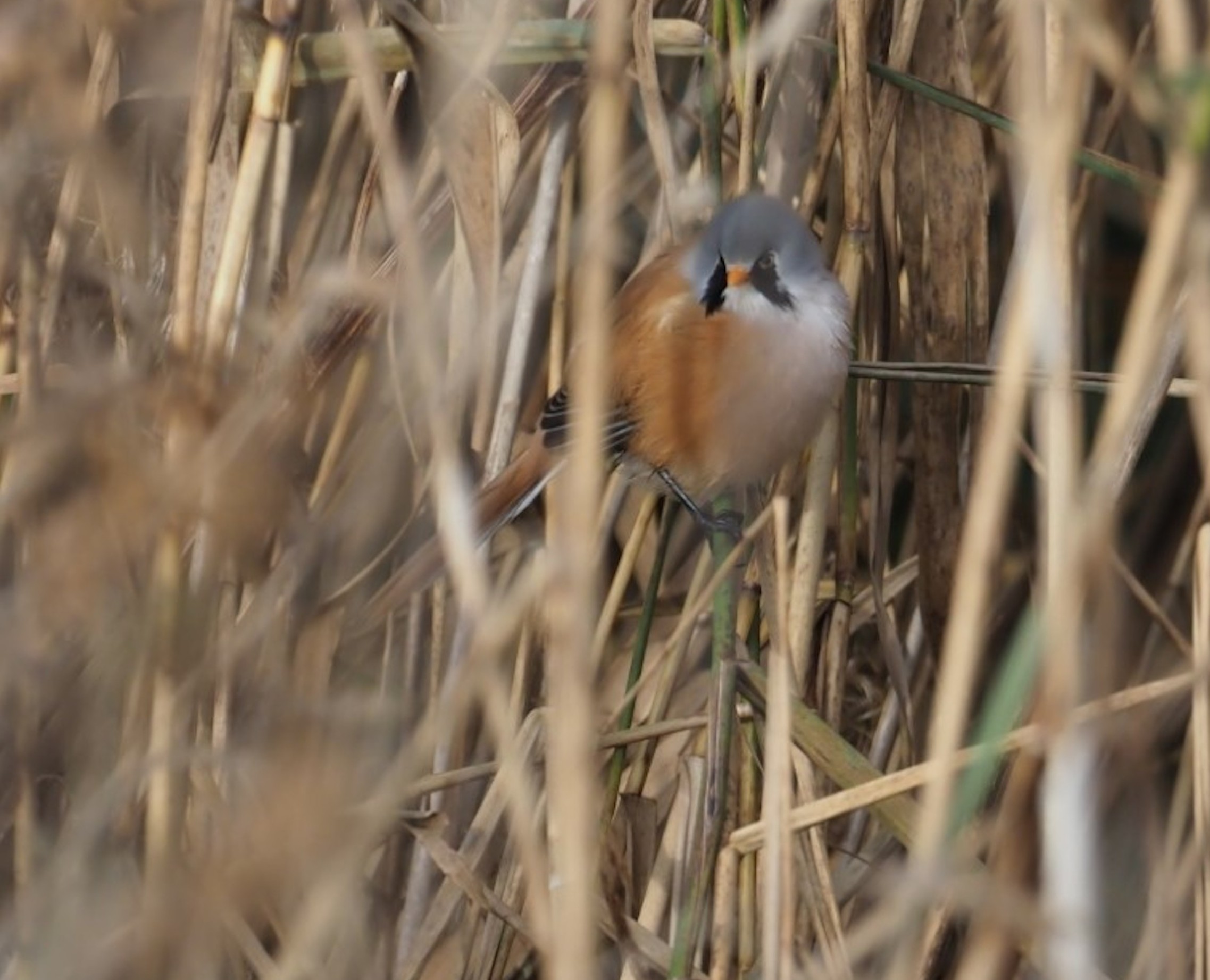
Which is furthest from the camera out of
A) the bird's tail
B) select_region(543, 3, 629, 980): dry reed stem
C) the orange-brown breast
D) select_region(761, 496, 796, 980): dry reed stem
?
the orange-brown breast

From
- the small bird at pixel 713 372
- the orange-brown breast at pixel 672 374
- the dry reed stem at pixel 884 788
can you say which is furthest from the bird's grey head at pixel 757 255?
the dry reed stem at pixel 884 788

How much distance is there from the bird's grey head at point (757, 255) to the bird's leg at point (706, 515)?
30cm

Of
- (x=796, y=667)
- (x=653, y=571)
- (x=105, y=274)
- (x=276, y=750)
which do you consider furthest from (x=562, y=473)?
(x=276, y=750)

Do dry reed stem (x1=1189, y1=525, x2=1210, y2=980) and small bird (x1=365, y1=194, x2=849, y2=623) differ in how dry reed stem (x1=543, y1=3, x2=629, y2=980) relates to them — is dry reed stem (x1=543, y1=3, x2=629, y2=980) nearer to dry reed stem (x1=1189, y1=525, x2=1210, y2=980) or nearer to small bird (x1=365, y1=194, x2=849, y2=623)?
dry reed stem (x1=1189, y1=525, x2=1210, y2=980)

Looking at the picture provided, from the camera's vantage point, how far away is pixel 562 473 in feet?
8.04

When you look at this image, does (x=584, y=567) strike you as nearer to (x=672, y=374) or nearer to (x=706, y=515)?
(x=706, y=515)

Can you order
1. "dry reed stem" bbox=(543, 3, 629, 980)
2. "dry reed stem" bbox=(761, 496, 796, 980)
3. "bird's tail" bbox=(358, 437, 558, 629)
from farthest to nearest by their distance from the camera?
1. "bird's tail" bbox=(358, 437, 558, 629)
2. "dry reed stem" bbox=(761, 496, 796, 980)
3. "dry reed stem" bbox=(543, 3, 629, 980)

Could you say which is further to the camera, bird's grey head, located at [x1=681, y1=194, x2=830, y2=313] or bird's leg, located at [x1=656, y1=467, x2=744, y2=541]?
bird's leg, located at [x1=656, y1=467, x2=744, y2=541]

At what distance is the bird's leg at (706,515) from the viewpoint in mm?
2480

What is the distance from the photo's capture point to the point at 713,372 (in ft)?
8.98

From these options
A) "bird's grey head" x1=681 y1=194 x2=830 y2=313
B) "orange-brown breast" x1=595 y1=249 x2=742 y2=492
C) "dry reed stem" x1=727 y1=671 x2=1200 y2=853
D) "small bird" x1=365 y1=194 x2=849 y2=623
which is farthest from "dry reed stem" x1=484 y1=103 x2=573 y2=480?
"dry reed stem" x1=727 y1=671 x2=1200 y2=853

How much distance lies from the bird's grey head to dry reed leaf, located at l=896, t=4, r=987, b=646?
0.15 metres

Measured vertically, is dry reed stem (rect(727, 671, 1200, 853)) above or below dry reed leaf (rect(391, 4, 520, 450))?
below

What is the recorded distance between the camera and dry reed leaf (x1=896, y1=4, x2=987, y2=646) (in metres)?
2.23
